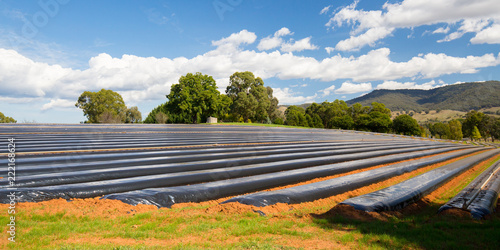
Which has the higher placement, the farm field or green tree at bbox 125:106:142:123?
green tree at bbox 125:106:142:123

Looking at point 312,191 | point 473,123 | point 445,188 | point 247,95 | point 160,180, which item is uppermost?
point 247,95

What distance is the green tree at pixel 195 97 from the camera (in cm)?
4225

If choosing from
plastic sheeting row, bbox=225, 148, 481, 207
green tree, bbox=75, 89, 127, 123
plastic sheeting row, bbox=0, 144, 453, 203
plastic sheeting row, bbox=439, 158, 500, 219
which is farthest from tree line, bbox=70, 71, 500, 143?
plastic sheeting row, bbox=439, 158, 500, 219

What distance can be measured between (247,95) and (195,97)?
46.3ft

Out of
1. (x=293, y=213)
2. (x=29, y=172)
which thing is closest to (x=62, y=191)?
(x=29, y=172)

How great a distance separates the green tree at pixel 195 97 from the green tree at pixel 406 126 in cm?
4075

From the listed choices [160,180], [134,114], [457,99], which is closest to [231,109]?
[134,114]

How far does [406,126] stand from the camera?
194 ft

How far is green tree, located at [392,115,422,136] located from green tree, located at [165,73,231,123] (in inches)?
1604

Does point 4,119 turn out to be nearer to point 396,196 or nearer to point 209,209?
point 209,209

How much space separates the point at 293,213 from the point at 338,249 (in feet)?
4.40

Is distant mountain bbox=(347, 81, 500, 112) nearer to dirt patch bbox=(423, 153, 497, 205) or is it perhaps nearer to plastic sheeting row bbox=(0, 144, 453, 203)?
dirt patch bbox=(423, 153, 497, 205)

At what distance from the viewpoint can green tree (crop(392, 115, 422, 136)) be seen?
58.5 metres

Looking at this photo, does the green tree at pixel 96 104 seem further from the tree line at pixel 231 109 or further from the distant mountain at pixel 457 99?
the distant mountain at pixel 457 99
